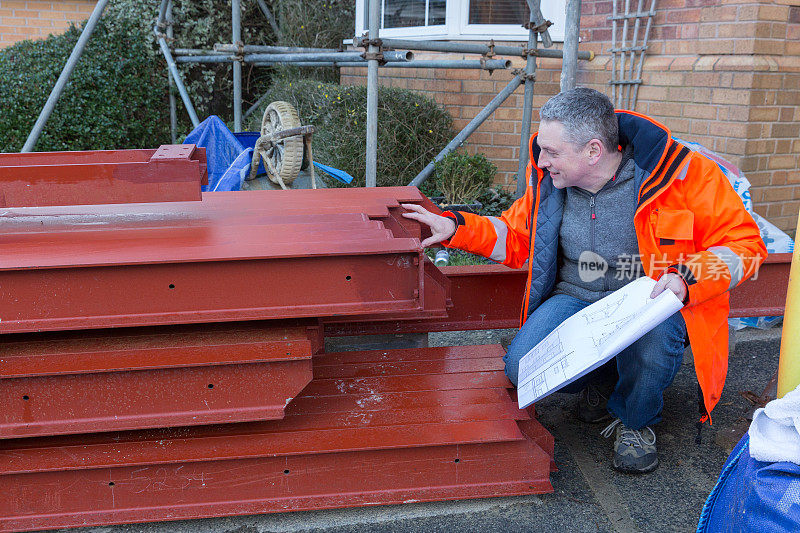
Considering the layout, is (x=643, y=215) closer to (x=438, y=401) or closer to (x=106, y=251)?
(x=438, y=401)

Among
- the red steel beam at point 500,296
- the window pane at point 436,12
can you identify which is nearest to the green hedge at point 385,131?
the window pane at point 436,12

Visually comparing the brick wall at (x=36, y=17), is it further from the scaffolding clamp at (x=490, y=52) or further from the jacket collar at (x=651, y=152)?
the jacket collar at (x=651, y=152)

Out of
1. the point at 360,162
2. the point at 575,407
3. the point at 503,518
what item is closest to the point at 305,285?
the point at 503,518

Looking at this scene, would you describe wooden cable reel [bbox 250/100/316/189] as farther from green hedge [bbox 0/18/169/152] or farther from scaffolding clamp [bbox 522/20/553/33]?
green hedge [bbox 0/18/169/152]

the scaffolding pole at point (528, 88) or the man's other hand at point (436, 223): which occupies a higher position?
the scaffolding pole at point (528, 88)

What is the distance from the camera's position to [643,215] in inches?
95.1

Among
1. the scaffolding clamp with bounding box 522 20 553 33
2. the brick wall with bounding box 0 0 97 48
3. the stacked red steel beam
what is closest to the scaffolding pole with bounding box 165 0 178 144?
the brick wall with bounding box 0 0 97 48

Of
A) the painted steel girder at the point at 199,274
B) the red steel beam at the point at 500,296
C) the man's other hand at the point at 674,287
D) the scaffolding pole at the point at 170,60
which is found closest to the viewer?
the painted steel girder at the point at 199,274

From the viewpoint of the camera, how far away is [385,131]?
254 inches

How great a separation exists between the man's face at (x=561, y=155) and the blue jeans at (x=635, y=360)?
1.68 ft

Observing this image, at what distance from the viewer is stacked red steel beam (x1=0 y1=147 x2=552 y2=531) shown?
6.30ft

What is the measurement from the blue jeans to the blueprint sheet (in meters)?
0.16

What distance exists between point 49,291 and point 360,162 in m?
5.05

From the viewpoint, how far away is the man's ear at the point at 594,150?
2.41 m
